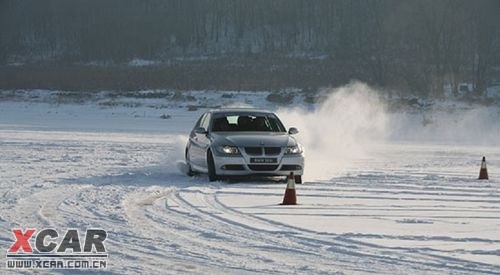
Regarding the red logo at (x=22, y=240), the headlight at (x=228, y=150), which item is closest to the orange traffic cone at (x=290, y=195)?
the headlight at (x=228, y=150)

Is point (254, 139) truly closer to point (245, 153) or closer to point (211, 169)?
point (245, 153)

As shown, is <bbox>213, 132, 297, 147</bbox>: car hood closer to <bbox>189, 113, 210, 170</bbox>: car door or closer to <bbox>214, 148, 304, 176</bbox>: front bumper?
<bbox>214, 148, 304, 176</bbox>: front bumper

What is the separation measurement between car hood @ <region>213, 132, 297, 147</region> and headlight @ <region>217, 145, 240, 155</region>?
10 cm

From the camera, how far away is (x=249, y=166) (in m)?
17.0

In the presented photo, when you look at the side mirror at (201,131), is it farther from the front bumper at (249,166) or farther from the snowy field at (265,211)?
the front bumper at (249,166)

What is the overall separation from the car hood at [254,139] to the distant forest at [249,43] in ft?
124

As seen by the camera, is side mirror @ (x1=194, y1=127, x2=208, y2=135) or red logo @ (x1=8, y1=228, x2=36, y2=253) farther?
side mirror @ (x1=194, y1=127, x2=208, y2=135)

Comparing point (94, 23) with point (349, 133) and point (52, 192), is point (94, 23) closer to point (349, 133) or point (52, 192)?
point (349, 133)

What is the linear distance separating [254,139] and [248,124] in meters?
1.43

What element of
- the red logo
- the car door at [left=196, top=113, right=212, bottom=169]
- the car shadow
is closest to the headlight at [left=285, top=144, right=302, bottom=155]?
the car shadow

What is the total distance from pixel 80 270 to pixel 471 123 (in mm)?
34737

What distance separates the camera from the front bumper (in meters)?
17.0

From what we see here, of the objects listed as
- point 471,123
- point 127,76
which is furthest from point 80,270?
point 127,76

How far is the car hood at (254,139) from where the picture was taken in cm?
1725
